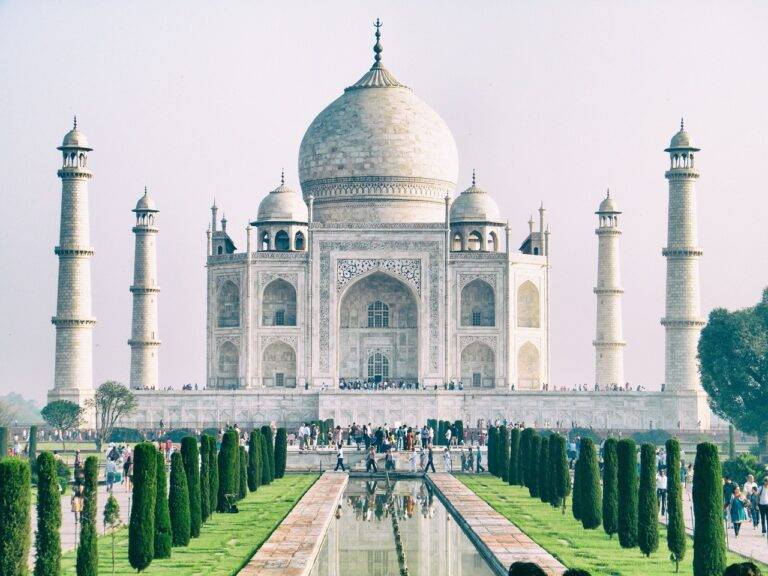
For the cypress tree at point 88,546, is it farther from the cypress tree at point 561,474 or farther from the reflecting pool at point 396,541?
the cypress tree at point 561,474

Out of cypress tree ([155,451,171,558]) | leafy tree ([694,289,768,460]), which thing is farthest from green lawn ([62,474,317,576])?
leafy tree ([694,289,768,460])

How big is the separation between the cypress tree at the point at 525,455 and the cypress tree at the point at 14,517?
40.4ft

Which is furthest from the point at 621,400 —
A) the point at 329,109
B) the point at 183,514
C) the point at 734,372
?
the point at 183,514

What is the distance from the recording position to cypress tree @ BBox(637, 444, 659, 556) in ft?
54.1

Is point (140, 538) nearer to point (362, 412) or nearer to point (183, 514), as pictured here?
point (183, 514)

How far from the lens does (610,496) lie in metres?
18.1

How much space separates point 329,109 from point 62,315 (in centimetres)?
1129

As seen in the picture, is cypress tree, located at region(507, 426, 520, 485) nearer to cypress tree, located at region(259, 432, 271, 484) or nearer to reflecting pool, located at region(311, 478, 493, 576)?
reflecting pool, located at region(311, 478, 493, 576)

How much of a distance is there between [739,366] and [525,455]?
429 inches

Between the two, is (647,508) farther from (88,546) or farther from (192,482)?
(88,546)

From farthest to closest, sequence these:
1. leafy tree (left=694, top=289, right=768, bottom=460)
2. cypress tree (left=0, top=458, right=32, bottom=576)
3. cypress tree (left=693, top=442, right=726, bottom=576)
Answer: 1. leafy tree (left=694, top=289, right=768, bottom=460)
2. cypress tree (left=693, top=442, right=726, bottom=576)
3. cypress tree (left=0, top=458, right=32, bottom=576)

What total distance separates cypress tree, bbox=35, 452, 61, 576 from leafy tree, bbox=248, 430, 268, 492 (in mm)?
11030

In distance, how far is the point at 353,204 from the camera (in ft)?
145

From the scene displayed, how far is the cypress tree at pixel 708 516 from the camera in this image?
47.5 ft
